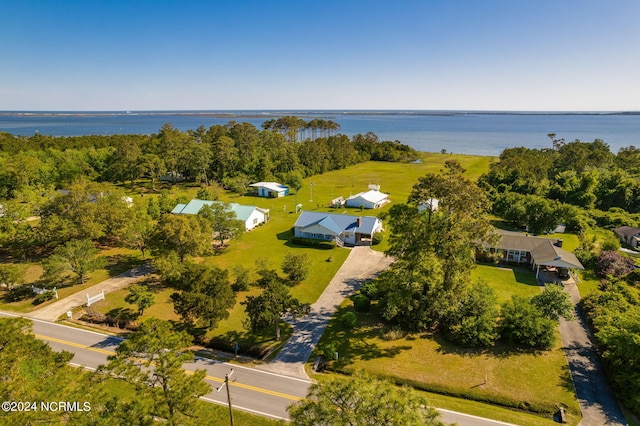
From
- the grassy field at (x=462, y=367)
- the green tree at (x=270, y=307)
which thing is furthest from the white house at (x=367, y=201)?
the green tree at (x=270, y=307)

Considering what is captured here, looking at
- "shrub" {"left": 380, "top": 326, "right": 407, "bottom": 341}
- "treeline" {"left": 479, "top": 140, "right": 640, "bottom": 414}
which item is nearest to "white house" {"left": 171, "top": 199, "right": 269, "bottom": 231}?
"shrub" {"left": 380, "top": 326, "right": 407, "bottom": 341}

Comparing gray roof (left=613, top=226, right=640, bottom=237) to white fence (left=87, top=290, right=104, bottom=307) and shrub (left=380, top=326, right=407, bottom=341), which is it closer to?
shrub (left=380, top=326, right=407, bottom=341)

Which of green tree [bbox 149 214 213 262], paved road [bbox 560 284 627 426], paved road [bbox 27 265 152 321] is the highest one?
green tree [bbox 149 214 213 262]

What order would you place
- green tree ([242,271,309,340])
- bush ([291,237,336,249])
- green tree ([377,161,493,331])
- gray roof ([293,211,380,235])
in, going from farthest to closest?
gray roof ([293,211,380,235]) → bush ([291,237,336,249]) → green tree ([242,271,309,340]) → green tree ([377,161,493,331])

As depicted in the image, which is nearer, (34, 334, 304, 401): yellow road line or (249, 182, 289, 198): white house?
(34, 334, 304, 401): yellow road line

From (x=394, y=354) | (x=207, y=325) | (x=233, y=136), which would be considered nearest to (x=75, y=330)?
(x=207, y=325)

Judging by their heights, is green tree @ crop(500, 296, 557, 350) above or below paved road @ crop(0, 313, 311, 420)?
above

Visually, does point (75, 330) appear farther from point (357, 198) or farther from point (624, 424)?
point (357, 198)

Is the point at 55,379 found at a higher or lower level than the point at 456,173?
lower
